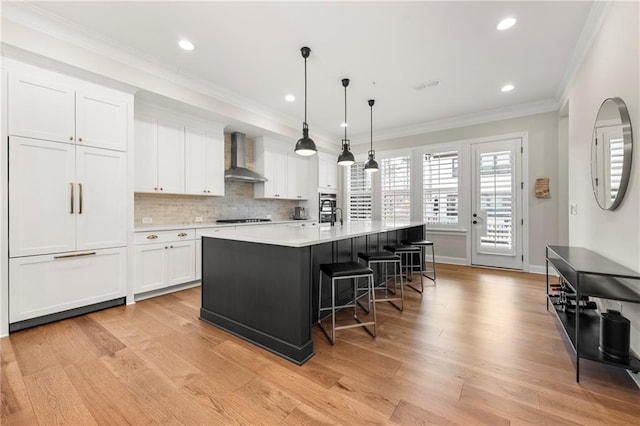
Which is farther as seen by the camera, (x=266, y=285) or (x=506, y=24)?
(x=506, y=24)

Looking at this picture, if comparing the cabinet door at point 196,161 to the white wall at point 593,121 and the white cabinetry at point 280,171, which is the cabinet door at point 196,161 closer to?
the white cabinetry at point 280,171

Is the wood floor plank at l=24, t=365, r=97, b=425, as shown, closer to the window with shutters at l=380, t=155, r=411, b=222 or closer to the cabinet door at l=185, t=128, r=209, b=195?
the cabinet door at l=185, t=128, r=209, b=195

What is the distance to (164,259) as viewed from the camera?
139 inches

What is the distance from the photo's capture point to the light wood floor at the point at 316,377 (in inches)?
57.9

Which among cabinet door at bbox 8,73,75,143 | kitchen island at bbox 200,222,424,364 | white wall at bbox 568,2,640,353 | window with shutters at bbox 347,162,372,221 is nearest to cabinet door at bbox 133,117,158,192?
cabinet door at bbox 8,73,75,143

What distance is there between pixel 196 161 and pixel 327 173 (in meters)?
3.26

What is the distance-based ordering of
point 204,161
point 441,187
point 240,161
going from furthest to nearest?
point 441,187, point 240,161, point 204,161

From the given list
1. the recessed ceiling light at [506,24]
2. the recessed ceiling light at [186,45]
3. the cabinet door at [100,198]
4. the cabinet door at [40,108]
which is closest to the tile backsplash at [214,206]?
the cabinet door at [100,198]

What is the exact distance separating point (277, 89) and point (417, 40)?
205 centimetres

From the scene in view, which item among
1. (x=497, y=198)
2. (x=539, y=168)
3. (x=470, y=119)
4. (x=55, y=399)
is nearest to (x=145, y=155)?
(x=55, y=399)

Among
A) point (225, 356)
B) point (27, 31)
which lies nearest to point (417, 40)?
point (225, 356)

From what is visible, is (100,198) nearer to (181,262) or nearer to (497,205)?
(181,262)

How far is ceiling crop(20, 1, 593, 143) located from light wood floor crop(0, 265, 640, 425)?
2.92 meters

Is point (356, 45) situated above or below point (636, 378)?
above
